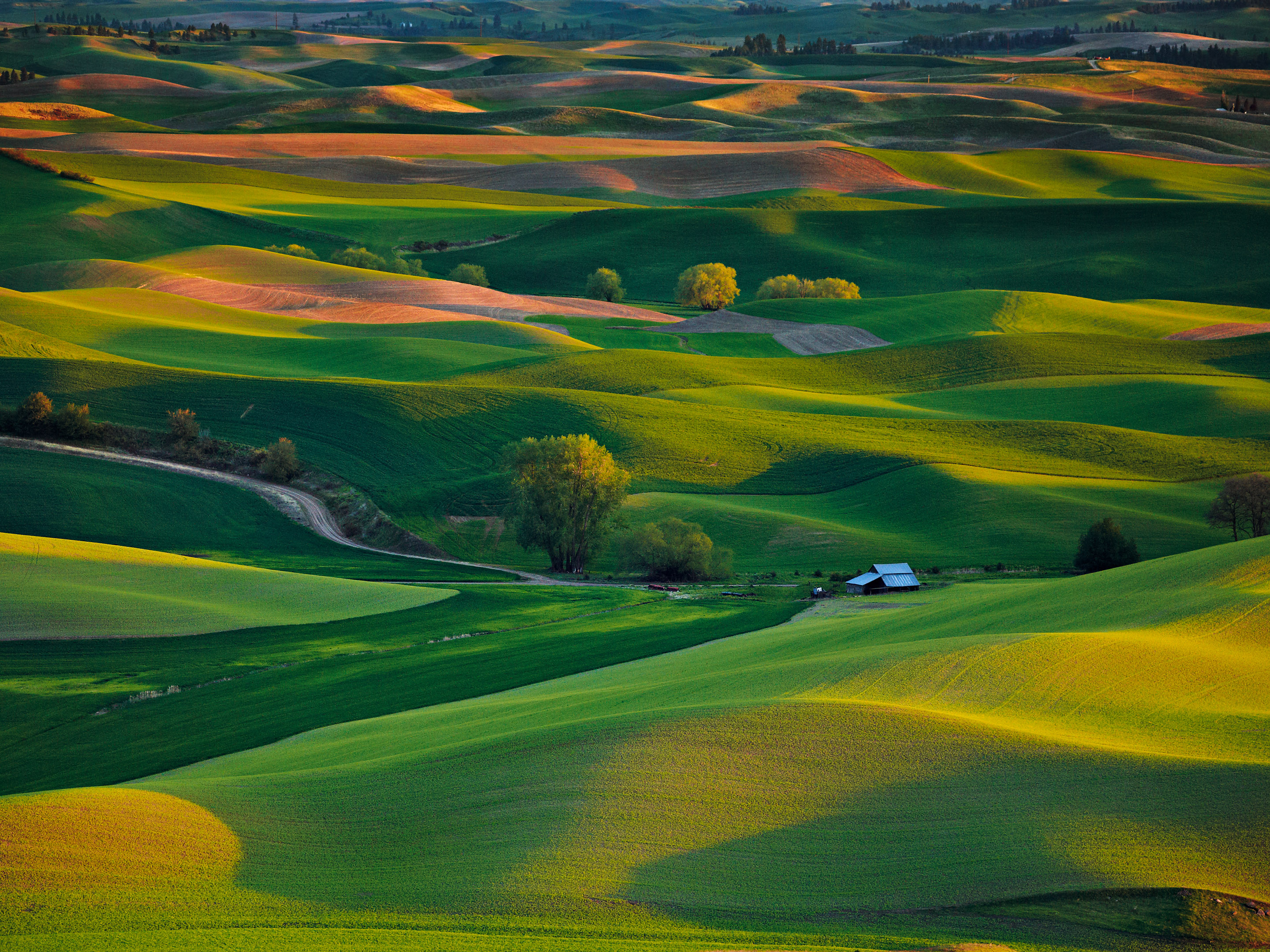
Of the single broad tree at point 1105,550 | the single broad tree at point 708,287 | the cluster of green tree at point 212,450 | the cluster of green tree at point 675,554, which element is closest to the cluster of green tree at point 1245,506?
A: the single broad tree at point 1105,550

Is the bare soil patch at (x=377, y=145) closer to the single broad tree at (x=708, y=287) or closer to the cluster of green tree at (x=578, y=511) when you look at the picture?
the single broad tree at (x=708, y=287)

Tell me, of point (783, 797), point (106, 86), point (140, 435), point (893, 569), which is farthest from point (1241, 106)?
point (783, 797)

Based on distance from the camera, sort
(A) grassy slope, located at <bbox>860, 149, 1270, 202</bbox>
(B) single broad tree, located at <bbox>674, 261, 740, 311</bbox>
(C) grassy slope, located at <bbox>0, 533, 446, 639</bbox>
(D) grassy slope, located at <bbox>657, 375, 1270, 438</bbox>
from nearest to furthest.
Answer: (C) grassy slope, located at <bbox>0, 533, 446, 639</bbox>, (D) grassy slope, located at <bbox>657, 375, 1270, 438</bbox>, (B) single broad tree, located at <bbox>674, 261, 740, 311</bbox>, (A) grassy slope, located at <bbox>860, 149, 1270, 202</bbox>

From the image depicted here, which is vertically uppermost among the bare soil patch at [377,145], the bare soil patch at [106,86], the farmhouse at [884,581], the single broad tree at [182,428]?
the bare soil patch at [106,86]

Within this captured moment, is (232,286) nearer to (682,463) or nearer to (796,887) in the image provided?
(682,463)

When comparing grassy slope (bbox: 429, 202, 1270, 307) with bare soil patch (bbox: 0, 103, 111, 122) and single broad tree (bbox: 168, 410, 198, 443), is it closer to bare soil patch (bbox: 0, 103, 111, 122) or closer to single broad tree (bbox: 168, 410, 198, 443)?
single broad tree (bbox: 168, 410, 198, 443)

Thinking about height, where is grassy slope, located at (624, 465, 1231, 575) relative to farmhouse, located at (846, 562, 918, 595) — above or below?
below

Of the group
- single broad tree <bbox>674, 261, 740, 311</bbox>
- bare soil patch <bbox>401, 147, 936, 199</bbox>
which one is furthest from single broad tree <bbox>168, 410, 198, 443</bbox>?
bare soil patch <bbox>401, 147, 936, 199</bbox>
